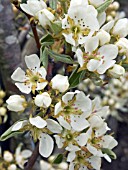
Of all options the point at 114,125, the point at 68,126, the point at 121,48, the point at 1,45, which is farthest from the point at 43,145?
the point at 114,125

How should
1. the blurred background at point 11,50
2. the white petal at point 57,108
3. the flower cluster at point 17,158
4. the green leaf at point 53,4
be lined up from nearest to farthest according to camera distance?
the white petal at point 57,108, the green leaf at point 53,4, the blurred background at point 11,50, the flower cluster at point 17,158

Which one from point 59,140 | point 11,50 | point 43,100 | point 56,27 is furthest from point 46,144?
point 11,50

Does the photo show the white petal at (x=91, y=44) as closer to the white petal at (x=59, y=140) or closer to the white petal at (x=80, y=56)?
the white petal at (x=80, y=56)

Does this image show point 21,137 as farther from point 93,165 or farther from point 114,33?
point 114,33

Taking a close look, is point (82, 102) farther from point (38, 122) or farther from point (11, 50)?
point (11, 50)

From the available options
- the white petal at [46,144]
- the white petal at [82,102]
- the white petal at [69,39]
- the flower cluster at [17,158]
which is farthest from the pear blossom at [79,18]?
the flower cluster at [17,158]

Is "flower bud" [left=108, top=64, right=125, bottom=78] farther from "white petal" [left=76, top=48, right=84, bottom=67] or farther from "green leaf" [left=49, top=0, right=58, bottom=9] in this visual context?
"green leaf" [left=49, top=0, right=58, bottom=9]
